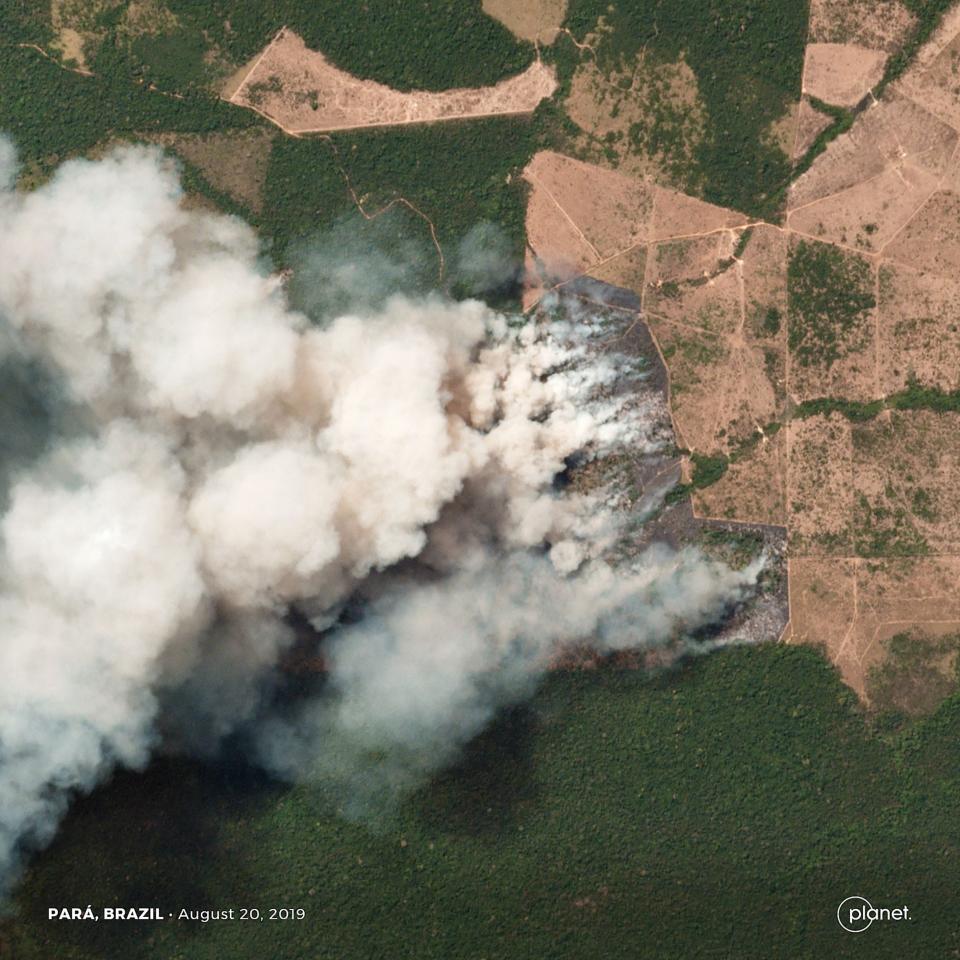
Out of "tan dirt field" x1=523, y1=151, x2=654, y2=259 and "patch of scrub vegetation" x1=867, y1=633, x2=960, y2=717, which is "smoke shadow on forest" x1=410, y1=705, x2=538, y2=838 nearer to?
"patch of scrub vegetation" x1=867, y1=633, x2=960, y2=717

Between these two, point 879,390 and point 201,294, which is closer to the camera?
point 201,294

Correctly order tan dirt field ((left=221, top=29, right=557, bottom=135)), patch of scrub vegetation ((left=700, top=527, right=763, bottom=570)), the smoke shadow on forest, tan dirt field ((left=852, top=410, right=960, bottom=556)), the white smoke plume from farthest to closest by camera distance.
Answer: tan dirt field ((left=221, top=29, right=557, bottom=135)) < tan dirt field ((left=852, top=410, right=960, bottom=556)) < patch of scrub vegetation ((left=700, top=527, right=763, bottom=570)) < the smoke shadow on forest < the white smoke plume

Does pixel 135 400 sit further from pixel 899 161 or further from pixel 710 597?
pixel 899 161

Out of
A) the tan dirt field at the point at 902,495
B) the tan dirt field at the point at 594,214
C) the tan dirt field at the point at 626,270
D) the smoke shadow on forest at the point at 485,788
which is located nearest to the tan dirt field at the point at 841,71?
the tan dirt field at the point at 594,214

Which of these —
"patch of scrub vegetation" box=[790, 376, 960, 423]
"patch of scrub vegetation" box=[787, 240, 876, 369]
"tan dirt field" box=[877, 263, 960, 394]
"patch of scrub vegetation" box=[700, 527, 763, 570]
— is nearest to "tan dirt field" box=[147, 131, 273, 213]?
"patch of scrub vegetation" box=[787, 240, 876, 369]

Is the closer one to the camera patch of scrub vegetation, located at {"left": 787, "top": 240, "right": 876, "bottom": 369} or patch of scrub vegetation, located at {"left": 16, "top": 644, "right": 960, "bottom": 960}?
patch of scrub vegetation, located at {"left": 16, "top": 644, "right": 960, "bottom": 960}

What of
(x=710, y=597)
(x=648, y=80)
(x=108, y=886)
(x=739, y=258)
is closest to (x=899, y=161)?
(x=739, y=258)

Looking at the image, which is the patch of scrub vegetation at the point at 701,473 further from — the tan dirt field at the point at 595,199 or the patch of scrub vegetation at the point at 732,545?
the tan dirt field at the point at 595,199

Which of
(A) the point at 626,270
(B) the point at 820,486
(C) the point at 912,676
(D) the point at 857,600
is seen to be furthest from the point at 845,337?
(C) the point at 912,676
